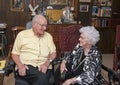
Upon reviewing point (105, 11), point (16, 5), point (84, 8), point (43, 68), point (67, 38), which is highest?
point (16, 5)

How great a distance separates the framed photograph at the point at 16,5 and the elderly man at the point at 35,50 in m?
2.88

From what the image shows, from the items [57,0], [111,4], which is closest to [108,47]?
[111,4]

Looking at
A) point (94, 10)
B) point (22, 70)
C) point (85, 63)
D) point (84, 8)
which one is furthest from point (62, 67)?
point (94, 10)

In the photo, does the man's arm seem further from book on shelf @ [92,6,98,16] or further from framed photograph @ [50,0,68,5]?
book on shelf @ [92,6,98,16]

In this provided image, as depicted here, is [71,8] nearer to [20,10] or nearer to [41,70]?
[20,10]

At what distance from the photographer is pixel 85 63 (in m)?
2.83

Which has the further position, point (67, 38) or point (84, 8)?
point (84, 8)

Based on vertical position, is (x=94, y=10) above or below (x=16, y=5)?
below

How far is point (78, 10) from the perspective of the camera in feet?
20.3

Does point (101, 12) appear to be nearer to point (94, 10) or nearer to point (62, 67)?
point (94, 10)

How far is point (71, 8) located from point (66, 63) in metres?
3.27

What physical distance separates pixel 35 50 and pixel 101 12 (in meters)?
3.68

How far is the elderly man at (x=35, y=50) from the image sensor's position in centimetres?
309

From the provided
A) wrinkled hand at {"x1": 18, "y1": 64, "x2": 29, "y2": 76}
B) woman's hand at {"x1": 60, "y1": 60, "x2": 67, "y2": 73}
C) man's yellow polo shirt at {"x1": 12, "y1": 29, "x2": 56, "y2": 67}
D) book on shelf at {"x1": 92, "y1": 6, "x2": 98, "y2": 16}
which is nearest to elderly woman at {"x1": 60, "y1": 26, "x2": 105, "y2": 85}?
woman's hand at {"x1": 60, "y1": 60, "x2": 67, "y2": 73}
